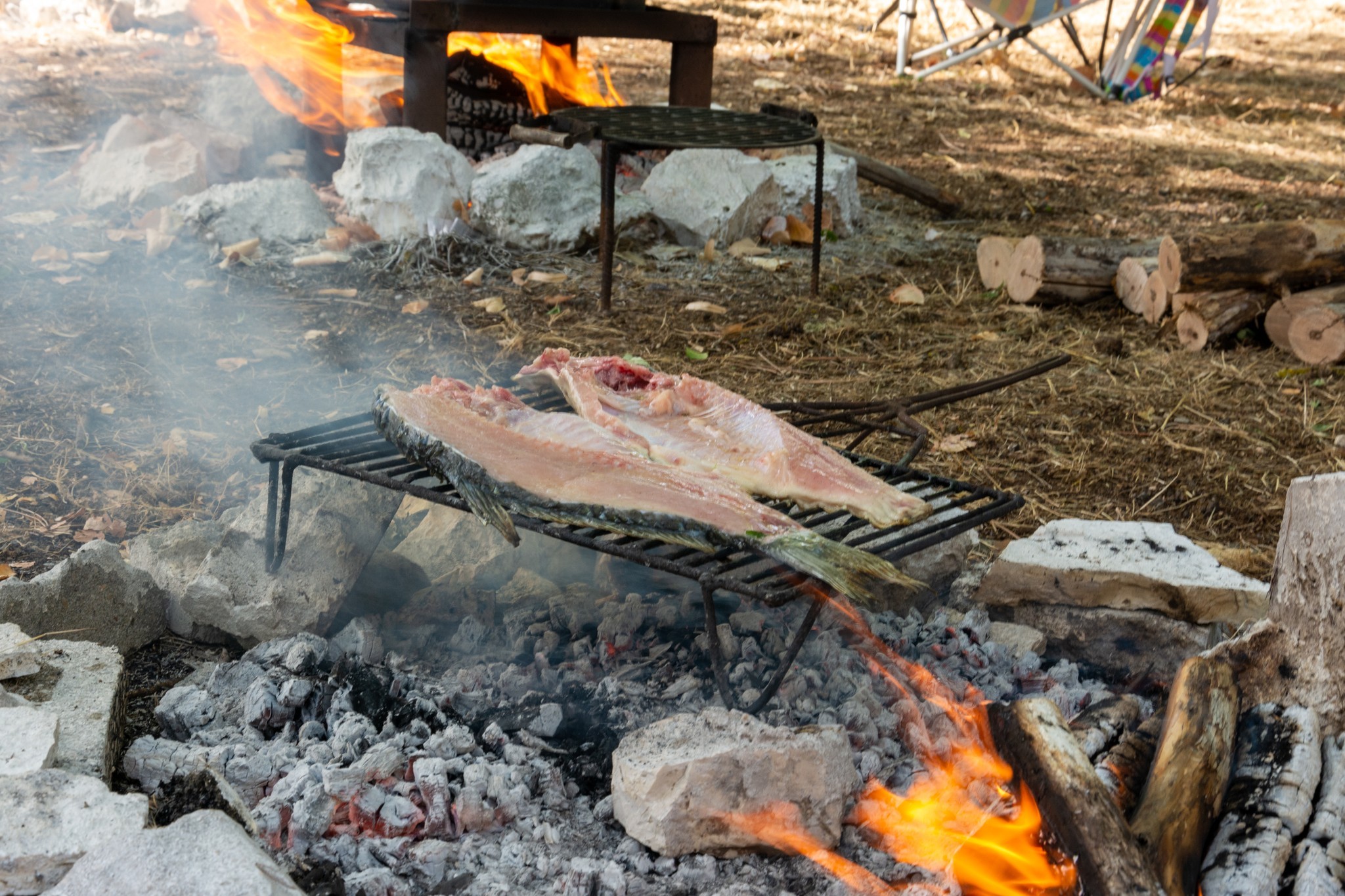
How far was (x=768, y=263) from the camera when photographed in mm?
7516

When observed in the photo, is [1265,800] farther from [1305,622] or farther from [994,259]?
[994,259]

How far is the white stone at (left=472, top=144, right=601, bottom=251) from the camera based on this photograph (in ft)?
24.0

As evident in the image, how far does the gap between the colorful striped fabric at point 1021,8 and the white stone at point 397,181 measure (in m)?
6.45

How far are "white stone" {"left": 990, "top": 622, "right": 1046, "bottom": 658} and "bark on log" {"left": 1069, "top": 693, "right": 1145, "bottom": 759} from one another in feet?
1.65

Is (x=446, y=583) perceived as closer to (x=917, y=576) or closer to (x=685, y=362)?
(x=917, y=576)

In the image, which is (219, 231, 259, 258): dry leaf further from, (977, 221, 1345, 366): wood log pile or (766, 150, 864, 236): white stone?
(977, 221, 1345, 366): wood log pile

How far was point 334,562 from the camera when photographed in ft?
10.6

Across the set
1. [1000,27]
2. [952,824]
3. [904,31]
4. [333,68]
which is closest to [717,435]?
[952,824]

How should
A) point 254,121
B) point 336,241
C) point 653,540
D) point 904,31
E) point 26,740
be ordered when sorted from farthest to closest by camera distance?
1. point 904,31
2. point 254,121
3. point 336,241
4. point 653,540
5. point 26,740

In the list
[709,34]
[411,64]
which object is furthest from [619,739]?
[709,34]

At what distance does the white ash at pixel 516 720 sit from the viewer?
2309mm

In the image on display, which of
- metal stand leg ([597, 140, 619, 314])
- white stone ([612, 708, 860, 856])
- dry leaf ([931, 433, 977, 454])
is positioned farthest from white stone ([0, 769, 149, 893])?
metal stand leg ([597, 140, 619, 314])

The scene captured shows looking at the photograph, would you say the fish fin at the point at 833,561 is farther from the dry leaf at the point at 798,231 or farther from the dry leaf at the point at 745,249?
the dry leaf at the point at 798,231

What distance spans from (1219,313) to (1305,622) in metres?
4.31
